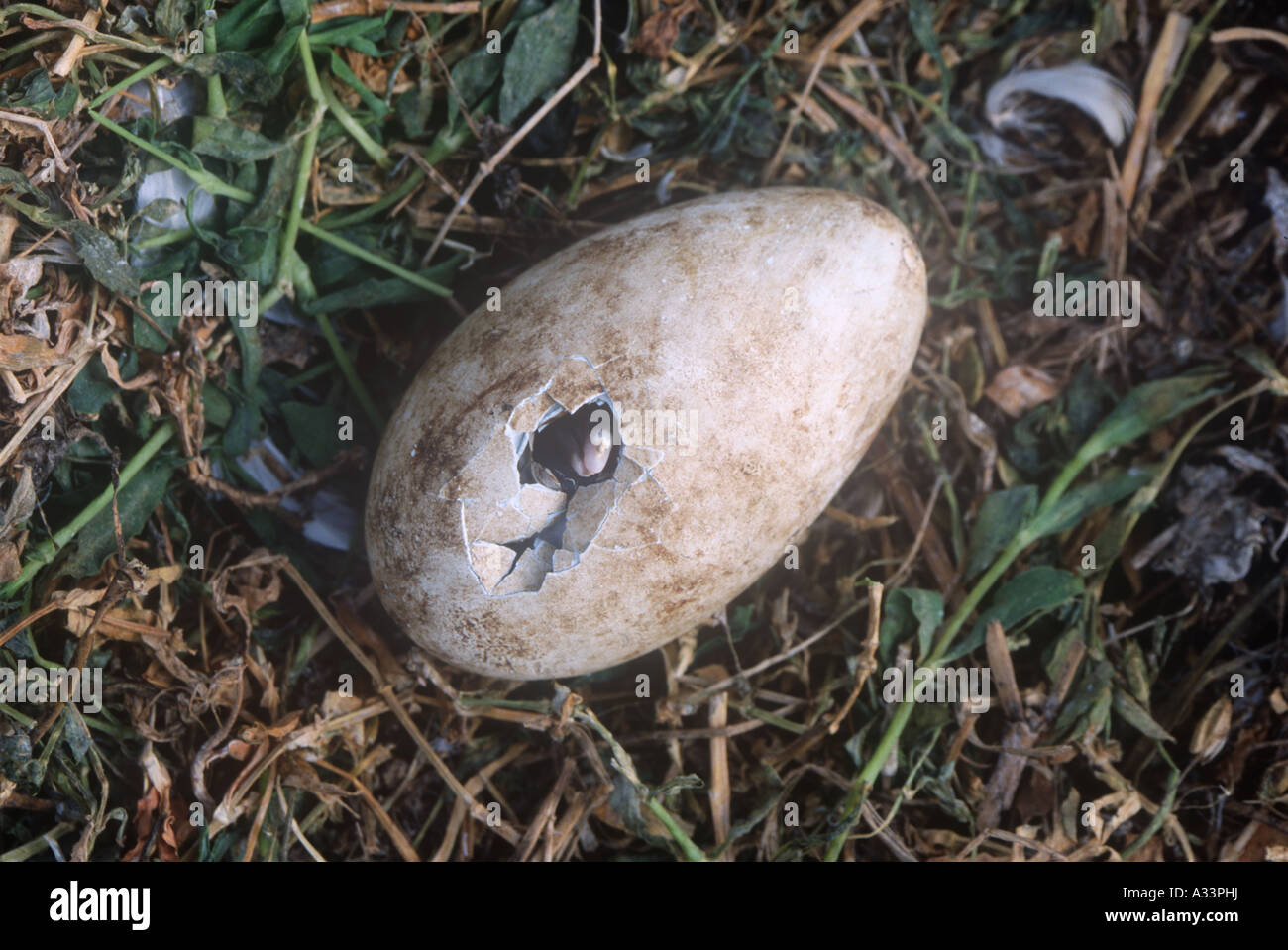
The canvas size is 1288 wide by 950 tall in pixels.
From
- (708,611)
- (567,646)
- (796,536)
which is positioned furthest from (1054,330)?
(567,646)

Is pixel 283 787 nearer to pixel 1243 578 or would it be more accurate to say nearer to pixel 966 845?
pixel 966 845

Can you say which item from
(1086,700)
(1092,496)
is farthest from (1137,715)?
(1092,496)
